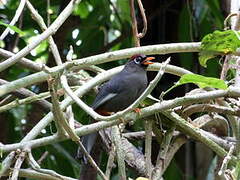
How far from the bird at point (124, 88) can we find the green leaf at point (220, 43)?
27.8 inches

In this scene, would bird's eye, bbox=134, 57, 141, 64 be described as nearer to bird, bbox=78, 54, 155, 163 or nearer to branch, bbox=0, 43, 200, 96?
bird, bbox=78, 54, 155, 163

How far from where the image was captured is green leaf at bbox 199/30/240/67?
2.84 m

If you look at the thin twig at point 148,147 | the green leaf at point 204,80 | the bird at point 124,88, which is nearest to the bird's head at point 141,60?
the bird at point 124,88

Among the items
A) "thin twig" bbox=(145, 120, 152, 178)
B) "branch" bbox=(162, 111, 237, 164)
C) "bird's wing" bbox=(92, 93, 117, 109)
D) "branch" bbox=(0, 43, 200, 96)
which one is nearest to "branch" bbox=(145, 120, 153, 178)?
"thin twig" bbox=(145, 120, 152, 178)

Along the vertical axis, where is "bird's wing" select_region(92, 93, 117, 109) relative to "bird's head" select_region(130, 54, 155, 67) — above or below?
below

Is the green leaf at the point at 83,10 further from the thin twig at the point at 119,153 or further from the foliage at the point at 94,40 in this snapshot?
the thin twig at the point at 119,153

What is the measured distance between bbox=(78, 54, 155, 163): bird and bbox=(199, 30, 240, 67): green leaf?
706mm

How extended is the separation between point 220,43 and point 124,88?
3.30 feet

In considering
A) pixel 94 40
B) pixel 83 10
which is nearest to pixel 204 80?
pixel 94 40

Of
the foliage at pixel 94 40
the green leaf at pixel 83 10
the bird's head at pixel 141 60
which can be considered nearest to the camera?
the bird's head at pixel 141 60

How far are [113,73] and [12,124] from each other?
1.24 m

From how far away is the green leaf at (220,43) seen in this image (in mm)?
2842

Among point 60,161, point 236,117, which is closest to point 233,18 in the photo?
point 236,117

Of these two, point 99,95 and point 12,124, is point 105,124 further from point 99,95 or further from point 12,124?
point 12,124
